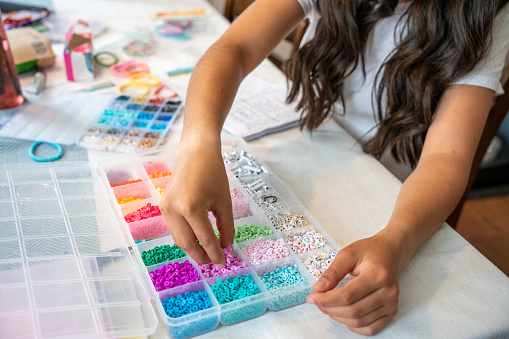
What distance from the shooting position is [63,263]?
0.67 meters

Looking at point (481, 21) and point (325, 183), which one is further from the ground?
point (481, 21)

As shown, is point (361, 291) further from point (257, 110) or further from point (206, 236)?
point (257, 110)

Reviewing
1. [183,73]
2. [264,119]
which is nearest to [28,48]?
[183,73]

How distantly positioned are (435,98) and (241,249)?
544 mm

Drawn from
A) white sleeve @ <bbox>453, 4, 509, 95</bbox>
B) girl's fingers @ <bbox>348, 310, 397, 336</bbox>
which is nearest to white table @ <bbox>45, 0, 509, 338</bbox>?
girl's fingers @ <bbox>348, 310, 397, 336</bbox>

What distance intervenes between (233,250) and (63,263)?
0.25 m

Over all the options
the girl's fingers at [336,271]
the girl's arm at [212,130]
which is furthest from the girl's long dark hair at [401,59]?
the girl's fingers at [336,271]

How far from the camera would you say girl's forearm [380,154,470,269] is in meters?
0.75

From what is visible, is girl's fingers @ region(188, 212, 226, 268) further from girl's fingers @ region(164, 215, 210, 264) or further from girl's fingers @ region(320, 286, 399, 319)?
girl's fingers @ region(320, 286, 399, 319)

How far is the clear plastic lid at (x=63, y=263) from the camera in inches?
23.2

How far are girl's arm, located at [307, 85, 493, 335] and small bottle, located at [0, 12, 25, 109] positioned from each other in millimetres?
867

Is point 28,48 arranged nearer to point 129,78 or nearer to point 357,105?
point 129,78

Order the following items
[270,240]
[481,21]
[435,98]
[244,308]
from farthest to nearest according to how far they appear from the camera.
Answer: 1. [435,98]
2. [481,21]
3. [270,240]
4. [244,308]

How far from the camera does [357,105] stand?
119 centimetres
